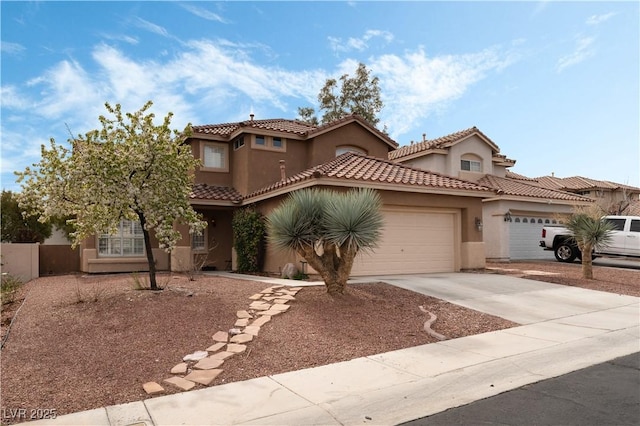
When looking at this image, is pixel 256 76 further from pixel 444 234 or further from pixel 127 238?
pixel 444 234

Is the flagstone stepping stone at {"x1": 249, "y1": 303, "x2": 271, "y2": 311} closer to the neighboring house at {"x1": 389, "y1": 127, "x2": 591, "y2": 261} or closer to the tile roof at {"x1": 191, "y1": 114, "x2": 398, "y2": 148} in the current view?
the tile roof at {"x1": 191, "y1": 114, "x2": 398, "y2": 148}

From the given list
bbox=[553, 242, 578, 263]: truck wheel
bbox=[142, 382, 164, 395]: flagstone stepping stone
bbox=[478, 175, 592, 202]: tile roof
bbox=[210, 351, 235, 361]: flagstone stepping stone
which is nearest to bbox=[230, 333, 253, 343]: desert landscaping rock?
bbox=[210, 351, 235, 361]: flagstone stepping stone

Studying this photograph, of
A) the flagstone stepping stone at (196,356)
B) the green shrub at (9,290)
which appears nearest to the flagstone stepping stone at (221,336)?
the flagstone stepping stone at (196,356)

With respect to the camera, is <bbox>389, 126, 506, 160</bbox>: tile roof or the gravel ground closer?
the gravel ground

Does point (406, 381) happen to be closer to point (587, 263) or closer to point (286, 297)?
point (286, 297)

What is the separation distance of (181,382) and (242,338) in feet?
5.52

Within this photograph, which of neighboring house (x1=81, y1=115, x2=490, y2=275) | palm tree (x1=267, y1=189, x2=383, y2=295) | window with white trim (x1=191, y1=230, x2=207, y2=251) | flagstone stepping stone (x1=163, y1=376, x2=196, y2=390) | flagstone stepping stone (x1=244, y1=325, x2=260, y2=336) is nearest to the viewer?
flagstone stepping stone (x1=163, y1=376, x2=196, y2=390)

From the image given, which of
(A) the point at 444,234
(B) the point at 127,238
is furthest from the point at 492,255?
(B) the point at 127,238

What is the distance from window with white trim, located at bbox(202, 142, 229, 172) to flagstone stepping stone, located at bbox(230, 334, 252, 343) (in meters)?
13.2

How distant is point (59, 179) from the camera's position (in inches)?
381

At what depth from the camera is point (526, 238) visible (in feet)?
74.9

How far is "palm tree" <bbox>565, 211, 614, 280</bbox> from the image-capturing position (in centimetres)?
1441

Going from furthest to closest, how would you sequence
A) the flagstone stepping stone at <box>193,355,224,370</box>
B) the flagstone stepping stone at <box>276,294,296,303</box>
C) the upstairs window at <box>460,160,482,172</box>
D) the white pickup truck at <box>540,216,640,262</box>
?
the upstairs window at <box>460,160,482,172</box> → the white pickup truck at <box>540,216,640,262</box> → the flagstone stepping stone at <box>276,294,296,303</box> → the flagstone stepping stone at <box>193,355,224,370</box>

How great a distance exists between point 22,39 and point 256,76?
9379 millimetres
